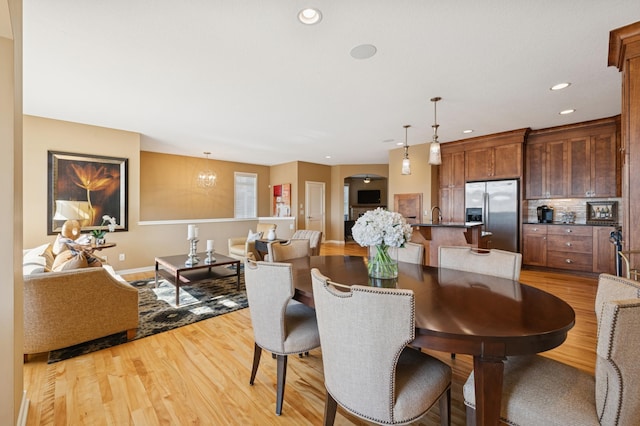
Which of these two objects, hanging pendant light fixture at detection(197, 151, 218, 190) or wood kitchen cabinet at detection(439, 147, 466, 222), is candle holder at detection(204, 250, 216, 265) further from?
wood kitchen cabinet at detection(439, 147, 466, 222)

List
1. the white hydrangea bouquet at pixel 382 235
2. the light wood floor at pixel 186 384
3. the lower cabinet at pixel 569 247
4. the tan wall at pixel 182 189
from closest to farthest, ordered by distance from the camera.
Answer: the light wood floor at pixel 186 384 < the white hydrangea bouquet at pixel 382 235 < the lower cabinet at pixel 569 247 < the tan wall at pixel 182 189

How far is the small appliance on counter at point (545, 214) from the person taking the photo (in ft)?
16.8

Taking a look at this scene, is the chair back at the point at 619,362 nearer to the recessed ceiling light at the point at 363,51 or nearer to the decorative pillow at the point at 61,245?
the recessed ceiling light at the point at 363,51

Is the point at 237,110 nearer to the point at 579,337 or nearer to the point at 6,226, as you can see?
the point at 6,226

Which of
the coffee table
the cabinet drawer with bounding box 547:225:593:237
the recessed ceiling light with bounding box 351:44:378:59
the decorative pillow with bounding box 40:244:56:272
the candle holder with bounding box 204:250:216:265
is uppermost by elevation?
the recessed ceiling light with bounding box 351:44:378:59

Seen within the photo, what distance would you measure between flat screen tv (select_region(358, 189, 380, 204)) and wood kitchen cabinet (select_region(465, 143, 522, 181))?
17.8 feet

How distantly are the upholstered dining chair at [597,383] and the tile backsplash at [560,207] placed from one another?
4.86m

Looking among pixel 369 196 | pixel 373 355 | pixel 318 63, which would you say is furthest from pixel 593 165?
pixel 369 196

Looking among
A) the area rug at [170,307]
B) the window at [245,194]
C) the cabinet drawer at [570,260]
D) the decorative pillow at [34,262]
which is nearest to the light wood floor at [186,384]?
the area rug at [170,307]

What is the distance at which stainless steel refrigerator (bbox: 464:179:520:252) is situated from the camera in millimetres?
5098

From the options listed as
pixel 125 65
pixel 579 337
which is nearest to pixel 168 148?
pixel 125 65

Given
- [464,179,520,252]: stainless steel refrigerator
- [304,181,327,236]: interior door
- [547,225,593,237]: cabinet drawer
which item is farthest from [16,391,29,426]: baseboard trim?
[304,181,327,236]: interior door

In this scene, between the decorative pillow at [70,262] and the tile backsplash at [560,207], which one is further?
the tile backsplash at [560,207]

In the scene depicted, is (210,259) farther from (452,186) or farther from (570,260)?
(570,260)
